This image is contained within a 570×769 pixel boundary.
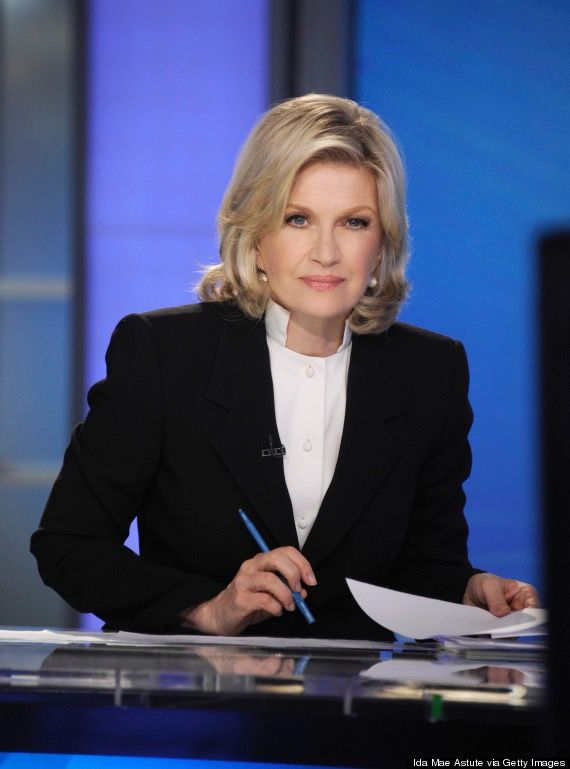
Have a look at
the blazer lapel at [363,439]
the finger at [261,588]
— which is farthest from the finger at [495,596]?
the finger at [261,588]

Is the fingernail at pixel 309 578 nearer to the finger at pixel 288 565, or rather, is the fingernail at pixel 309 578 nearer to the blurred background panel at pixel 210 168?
the finger at pixel 288 565

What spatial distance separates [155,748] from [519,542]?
301 cm

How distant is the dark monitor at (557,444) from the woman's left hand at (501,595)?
931 mm

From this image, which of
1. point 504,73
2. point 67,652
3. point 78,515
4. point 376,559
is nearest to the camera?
point 67,652

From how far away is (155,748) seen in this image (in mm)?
921

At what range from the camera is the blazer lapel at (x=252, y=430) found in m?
1.72

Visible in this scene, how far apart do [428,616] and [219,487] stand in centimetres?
45

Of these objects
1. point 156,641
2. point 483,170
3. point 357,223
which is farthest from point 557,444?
point 483,170

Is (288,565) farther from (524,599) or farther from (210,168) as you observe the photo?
(210,168)

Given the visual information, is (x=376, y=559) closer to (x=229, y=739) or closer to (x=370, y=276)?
(x=370, y=276)

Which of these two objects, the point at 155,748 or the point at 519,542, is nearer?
the point at 155,748

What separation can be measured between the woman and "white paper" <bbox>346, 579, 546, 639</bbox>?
0.16 metres

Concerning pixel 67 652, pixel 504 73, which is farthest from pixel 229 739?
pixel 504 73

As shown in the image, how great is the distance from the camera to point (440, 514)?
192cm
